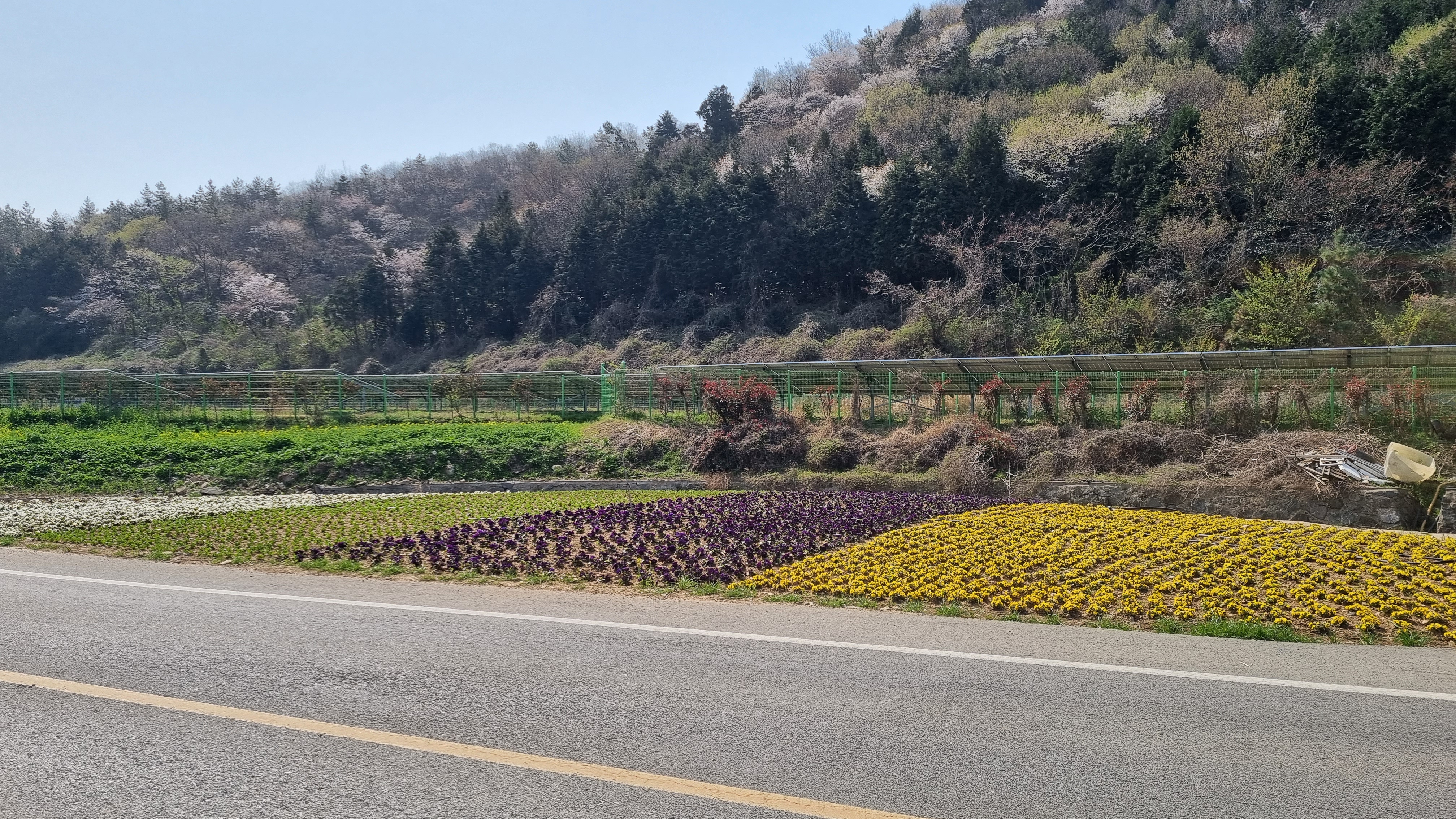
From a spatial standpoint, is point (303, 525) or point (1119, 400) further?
point (1119, 400)

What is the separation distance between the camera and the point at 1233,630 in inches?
308

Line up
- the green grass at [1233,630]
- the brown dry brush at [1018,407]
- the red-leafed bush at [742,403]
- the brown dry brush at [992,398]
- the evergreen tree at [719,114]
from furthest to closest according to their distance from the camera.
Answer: the evergreen tree at [719,114] < the red-leafed bush at [742,403] < the brown dry brush at [992,398] < the brown dry brush at [1018,407] < the green grass at [1233,630]

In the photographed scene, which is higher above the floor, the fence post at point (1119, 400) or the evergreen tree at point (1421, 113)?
the evergreen tree at point (1421, 113)

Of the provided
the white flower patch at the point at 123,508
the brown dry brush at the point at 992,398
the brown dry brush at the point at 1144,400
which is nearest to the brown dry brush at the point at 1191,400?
the brown dry brush at the point at 1144,400

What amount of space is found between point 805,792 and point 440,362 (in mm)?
57004

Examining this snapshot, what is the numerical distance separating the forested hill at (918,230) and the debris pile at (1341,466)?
1466cm

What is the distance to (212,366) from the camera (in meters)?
59.9

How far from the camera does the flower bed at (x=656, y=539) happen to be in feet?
37.2

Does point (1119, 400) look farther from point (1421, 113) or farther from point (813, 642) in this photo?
point (1421, 113)

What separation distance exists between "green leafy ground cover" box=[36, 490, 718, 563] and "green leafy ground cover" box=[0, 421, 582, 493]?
3.84 metres

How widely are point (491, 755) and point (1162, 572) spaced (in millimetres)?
8453

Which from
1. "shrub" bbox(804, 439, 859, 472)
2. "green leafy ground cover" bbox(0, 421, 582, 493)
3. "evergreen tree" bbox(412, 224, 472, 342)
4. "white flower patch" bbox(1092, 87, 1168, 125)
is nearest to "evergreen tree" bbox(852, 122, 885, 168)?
"white flower patch" bbox(1092, 87, 1168, 125)

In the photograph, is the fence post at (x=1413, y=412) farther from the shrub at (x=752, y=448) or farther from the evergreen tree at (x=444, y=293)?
the evergreen tree at (x=444, y=293)

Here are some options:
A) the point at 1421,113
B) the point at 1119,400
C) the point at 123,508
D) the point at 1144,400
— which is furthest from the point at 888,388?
the point at 1421,113
